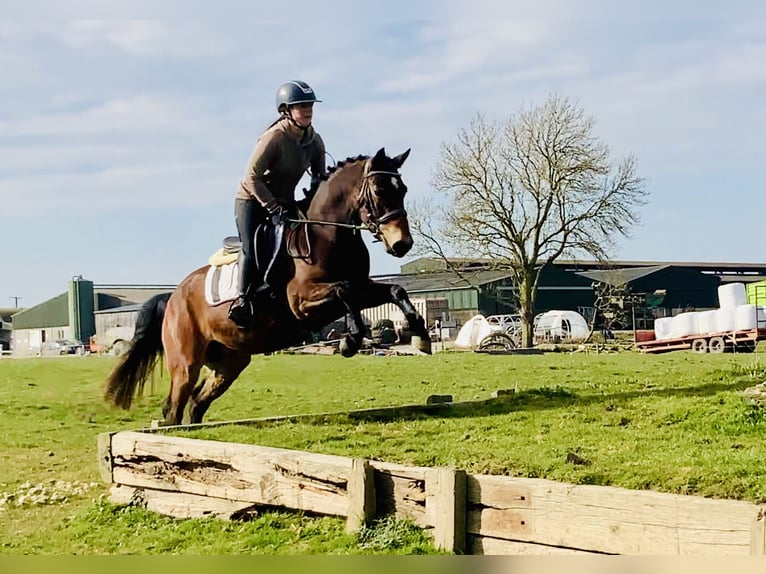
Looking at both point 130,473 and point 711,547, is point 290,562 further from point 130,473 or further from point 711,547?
point 130,473

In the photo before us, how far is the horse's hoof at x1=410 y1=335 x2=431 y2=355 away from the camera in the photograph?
5.96 meters

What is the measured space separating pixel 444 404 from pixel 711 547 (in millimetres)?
3836

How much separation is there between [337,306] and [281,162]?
1.08 meters

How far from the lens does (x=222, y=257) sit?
6852mm

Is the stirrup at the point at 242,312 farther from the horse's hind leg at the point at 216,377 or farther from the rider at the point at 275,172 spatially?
the horse's hind leg at the point at 216,377

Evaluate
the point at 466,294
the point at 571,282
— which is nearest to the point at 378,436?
the point at 466,294

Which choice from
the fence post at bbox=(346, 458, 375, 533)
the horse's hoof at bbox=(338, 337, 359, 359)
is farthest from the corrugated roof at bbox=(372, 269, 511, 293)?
the fence post at bbox=(346, 458, 375, 533)

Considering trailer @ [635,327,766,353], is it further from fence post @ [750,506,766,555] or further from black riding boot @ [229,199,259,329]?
fence post @ [750,506,766,555]

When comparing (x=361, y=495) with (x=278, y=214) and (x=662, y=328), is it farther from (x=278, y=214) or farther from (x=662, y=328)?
(x=662, y=328)

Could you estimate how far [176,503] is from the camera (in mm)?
5504

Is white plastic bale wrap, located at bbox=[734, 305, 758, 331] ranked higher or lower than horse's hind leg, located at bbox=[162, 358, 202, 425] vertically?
higher

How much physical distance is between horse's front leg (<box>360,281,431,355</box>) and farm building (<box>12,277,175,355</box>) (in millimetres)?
2287

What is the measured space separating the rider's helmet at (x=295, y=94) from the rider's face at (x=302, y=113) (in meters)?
0.03

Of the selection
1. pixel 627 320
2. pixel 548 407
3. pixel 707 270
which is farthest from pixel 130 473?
pixel 627 320
